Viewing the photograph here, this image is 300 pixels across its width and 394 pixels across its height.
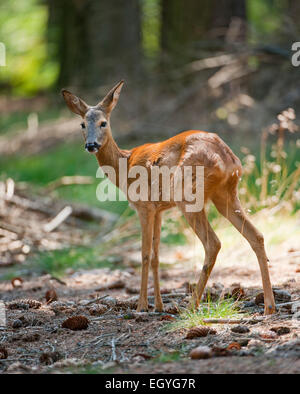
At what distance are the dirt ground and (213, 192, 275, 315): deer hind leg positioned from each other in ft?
0.46

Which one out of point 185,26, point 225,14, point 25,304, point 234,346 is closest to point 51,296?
point 25,304

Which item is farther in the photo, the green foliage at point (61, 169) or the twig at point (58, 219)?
the green foliage at point (61, 169)

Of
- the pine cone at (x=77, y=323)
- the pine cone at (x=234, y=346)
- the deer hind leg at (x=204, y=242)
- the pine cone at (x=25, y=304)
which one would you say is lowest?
the pine cone at (x=234, y=346)

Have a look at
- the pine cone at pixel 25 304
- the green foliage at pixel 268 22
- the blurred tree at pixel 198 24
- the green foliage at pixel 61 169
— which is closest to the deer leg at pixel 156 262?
the pine cone at pixel 25 304

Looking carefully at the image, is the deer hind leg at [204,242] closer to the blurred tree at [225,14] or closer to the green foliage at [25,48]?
the blurred tree at [225,14]

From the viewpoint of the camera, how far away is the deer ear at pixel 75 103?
514cm

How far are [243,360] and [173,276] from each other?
3.06 meters

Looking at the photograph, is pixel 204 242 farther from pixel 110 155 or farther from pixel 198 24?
pixel 198 24

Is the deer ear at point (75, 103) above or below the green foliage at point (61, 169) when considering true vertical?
below

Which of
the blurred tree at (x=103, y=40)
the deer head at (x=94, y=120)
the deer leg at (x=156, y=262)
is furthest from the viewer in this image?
the blurred tree at (x=103, y=40)

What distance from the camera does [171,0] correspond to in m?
13.0

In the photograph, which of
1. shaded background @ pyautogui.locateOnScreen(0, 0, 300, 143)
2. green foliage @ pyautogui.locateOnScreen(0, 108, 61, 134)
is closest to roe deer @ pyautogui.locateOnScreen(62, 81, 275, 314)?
shaded background @ pyautogui.locateOnScreen(0, 0, 300, 143)

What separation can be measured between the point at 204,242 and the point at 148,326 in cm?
78
